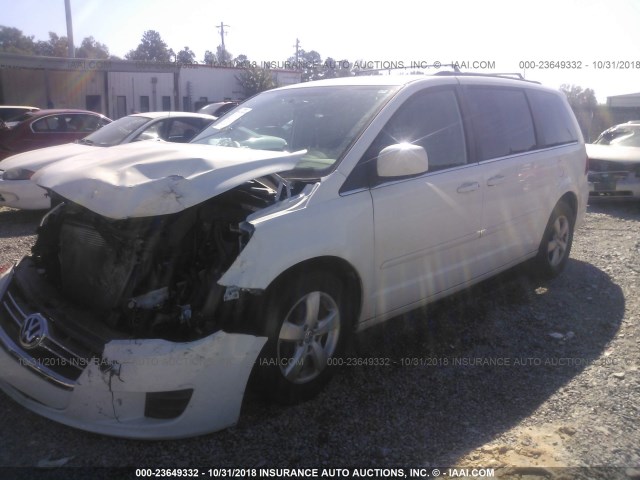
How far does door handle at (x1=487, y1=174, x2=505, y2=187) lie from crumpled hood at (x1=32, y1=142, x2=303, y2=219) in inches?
66.9

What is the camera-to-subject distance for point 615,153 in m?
9.87

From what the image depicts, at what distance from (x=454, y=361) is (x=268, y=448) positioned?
61.7 inches

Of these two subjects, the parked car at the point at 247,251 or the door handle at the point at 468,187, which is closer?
the parked car at the point at 247,251

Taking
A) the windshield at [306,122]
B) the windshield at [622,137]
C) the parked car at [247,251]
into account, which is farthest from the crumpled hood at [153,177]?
the windshield at [622,137]

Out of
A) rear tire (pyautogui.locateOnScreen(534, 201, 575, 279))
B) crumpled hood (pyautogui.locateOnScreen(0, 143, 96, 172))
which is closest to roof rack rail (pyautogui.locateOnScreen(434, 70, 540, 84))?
rear tire (pyautogui.locateOnScreen(534, 201, 575, 279))

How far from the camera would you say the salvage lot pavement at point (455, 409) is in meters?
2.82

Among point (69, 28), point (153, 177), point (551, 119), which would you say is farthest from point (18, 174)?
point (69, 28)

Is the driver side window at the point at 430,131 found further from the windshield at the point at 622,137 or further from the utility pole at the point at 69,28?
the utility pole at the point at 69,28

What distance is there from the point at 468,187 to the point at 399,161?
35.8 inches

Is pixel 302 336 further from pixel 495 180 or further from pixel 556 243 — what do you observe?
pixel 556 243

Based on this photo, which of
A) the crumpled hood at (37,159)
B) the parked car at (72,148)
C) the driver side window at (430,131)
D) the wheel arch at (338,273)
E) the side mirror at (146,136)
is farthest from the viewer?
the side mirror at (146,136)

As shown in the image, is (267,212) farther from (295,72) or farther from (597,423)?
(295,72)

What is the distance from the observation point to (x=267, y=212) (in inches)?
118

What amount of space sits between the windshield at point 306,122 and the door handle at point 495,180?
1.06 meters
